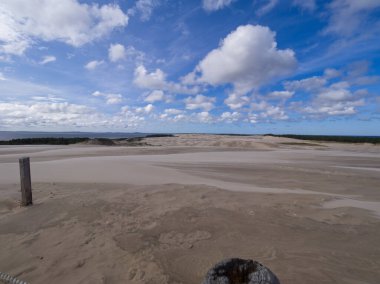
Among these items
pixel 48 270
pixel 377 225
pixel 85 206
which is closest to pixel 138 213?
pixel 85 206

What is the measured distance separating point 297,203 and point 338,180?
555 centimetres

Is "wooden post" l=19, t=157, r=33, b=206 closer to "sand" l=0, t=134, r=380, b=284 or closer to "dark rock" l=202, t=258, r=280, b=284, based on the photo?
"sand" l=0, t=134, r=380, b=284

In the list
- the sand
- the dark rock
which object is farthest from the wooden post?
the dark rock

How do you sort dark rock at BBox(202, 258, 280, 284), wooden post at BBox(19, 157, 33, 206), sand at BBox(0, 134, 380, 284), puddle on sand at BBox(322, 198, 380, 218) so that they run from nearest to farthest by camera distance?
1. dark rock at BBox(202, 258, 280, 284)
2. sand at BBox(0, 134, 380, 284)
3. wooden post at BBox(19, 157, 33, 206)
4. puddle on sand at BBox(322, 198, 380, 218)

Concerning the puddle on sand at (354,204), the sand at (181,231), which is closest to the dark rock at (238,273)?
the sand at (181,231)

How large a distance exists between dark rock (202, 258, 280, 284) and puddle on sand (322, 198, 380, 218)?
5.92m

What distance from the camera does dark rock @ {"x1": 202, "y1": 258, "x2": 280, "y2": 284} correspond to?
286 centimetres

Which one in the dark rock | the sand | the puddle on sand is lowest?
the puddle on sand

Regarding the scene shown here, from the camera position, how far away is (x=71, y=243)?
526cm

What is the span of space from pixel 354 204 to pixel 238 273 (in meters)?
7.06

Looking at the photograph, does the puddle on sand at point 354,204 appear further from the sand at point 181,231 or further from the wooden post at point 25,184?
the wooden post at point 25,184

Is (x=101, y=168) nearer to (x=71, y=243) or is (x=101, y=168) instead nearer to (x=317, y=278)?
(x=71, y=243)

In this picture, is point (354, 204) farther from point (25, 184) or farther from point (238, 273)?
point (25, 184)

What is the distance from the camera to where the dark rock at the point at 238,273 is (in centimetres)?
286
